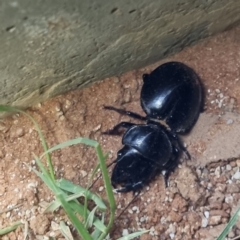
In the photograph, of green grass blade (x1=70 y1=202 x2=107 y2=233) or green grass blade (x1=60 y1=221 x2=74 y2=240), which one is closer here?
green grass blade (x1=70 y1=202 x2=107 y2=233)

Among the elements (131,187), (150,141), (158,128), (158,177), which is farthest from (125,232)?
(158,128)

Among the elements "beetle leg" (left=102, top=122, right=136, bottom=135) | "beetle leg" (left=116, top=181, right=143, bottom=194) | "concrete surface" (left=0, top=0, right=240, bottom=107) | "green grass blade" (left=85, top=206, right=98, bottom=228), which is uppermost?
"concrete surface" (left=0, top=0, right=240, bottom=107)

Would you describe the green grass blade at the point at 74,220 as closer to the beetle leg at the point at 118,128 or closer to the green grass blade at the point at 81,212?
the green grass blade at the point at 81,212

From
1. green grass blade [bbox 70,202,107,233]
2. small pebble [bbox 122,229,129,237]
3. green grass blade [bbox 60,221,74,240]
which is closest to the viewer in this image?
green grass blade [bbox 70,202,107,233]

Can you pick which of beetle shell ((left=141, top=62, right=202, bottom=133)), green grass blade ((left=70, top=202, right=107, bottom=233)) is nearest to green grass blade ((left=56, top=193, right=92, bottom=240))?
green grass blade ((left=70, top=202, right=107, bottom=233))

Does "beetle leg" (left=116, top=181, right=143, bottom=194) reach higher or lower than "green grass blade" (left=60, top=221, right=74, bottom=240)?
lower

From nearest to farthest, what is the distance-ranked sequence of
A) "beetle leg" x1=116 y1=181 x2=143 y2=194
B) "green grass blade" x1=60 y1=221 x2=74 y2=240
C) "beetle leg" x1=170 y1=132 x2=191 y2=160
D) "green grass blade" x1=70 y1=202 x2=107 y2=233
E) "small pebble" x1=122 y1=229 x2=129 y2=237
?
1. "green grass blade" x1=70 y1=202 x2=107 y2=233
2. "green grass blade" x1=60 y1=221 x2=74 y2=240
3. "small pebble" x1=122 y1=229 x2=129 y2=237
4. "beetle leg" x1=116 y1=181 x2=143 y2=194
5. "beetle leg" x1=170 y1=132 x2=191 y2=160

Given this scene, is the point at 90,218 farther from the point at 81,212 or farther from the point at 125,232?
the point at 125,232

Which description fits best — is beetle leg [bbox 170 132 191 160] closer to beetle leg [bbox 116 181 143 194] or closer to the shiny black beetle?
the shiny black beetle
